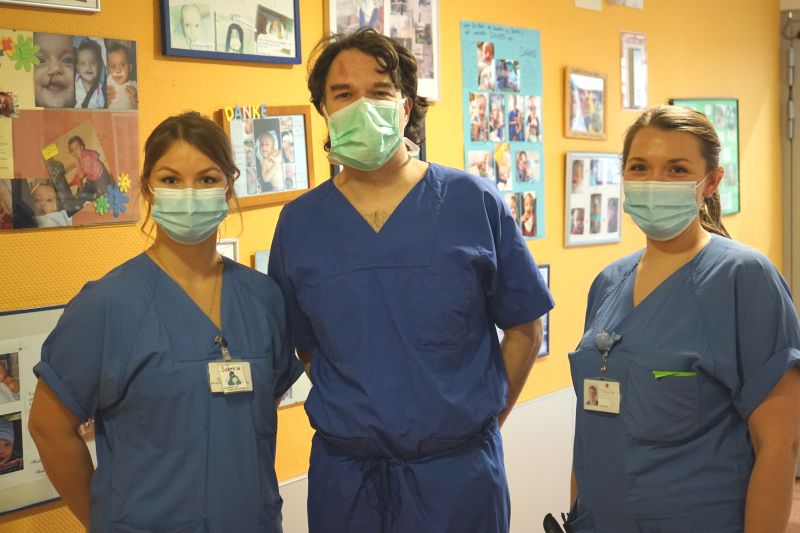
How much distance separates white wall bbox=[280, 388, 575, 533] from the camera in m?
3.38

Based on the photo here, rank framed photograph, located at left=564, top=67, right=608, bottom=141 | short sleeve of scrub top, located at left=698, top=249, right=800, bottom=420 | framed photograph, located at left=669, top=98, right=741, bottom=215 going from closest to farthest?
short sleeve of scrub top, located at left=698, top=249, right=800, bottom=420
framed photograph, located at left=564, top=67, right=608, bottom=141
framed photograph, located at left=669, top=98, right=741, bottom=215

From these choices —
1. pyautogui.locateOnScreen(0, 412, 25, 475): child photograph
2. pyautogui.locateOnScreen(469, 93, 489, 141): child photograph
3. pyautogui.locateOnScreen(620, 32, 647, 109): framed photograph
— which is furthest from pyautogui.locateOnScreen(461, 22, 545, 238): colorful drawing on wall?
pyautogui.locateOnScreen(0, 412, 25, 475): child photograph

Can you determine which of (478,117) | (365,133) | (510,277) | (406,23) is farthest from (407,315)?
(478,117)

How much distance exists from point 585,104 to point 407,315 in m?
2.13

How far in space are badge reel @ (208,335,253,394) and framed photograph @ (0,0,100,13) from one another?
859 millimetres

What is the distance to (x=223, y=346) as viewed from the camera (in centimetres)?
177

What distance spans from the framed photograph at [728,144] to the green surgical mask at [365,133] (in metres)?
3.09

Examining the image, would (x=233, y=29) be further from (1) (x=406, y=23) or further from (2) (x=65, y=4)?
(1) (x=406, y=23)

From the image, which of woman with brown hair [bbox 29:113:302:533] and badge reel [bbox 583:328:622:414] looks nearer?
woman with brown hair [bbox 29:113:302:533]

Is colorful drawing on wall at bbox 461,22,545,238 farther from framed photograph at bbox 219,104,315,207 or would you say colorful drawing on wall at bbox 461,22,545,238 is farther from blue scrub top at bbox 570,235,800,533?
blue scrub top at bbox 570,235,800,533

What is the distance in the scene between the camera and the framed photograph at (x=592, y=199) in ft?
11.9

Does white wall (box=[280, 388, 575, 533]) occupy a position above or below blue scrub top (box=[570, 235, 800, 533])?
below

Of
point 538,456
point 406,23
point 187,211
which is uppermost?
point 406,23

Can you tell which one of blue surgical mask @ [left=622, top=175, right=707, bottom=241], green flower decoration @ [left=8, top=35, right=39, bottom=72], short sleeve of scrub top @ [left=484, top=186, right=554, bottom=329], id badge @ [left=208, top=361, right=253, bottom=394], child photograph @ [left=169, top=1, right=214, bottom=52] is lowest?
id badge @ [left=208, top=361, right=253, bottom=394]
